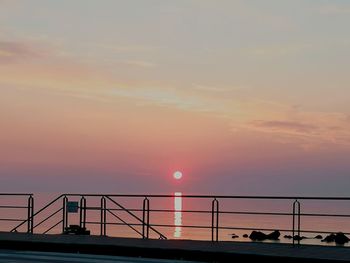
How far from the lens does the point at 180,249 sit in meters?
18.4

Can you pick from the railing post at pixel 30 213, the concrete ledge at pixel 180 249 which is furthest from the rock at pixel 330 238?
the concrete ledge at pixel 180 249

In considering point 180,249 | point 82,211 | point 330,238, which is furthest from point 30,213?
point 330,238

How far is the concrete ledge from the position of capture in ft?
56.5

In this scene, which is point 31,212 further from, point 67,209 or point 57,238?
point 57,238

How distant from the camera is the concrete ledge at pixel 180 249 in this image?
17.2 meters

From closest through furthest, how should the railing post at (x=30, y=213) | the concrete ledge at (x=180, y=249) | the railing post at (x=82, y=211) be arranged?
the concrete ledge at (x=180, y=249), the railing post at (x=82, y=211), the railing post at (x=30, y=213)

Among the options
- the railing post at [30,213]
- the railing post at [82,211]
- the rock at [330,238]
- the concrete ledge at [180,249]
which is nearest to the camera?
the concrete ledge at [180,249]

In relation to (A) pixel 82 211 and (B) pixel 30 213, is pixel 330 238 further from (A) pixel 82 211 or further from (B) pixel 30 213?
(A) pixel 82 211

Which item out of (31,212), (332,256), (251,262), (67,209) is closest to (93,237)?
(67,209)

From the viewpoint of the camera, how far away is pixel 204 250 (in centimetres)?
1827

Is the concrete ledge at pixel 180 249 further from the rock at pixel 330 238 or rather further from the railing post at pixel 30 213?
the rock at pixel 330 238

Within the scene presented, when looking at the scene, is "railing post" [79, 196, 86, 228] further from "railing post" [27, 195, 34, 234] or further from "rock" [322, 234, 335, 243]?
"rock" [322, 234, 335, 243]

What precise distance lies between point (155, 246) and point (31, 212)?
8.37 metres

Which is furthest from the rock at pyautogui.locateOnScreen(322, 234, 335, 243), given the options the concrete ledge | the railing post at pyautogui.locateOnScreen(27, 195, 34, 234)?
the concrete ledge
